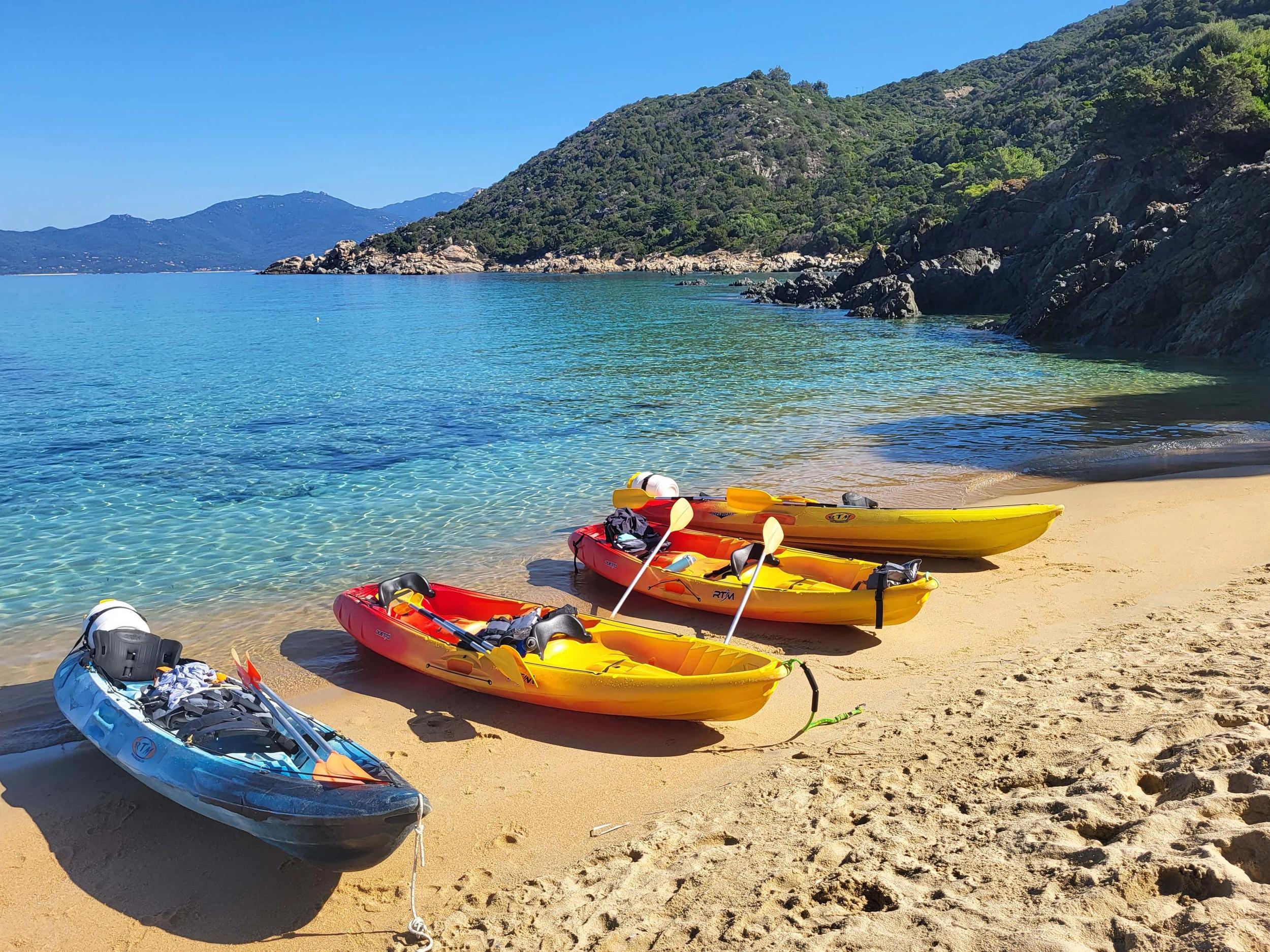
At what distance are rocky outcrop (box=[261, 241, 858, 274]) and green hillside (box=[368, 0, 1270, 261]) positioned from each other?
89.1 inches

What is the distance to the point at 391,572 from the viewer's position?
10.1 m

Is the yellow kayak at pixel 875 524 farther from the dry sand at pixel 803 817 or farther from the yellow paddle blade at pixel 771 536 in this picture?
the dry sand at pixel 803 817

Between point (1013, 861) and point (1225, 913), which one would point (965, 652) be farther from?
point (1225, 913)

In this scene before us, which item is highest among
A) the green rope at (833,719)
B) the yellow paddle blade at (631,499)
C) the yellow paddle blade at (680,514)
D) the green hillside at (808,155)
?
the green hillside at (808,155)

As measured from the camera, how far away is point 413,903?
4.30 meters

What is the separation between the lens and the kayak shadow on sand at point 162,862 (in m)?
4.49

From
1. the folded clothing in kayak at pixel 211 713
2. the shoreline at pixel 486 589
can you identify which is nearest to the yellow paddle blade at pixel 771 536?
the shoreline at pixel 486 589

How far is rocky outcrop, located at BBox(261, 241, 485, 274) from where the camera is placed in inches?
5335

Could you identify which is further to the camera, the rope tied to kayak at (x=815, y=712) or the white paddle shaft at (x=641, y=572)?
the white paddle shaft at (x=641, y=572)

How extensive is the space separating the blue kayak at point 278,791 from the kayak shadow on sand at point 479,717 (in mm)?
1600

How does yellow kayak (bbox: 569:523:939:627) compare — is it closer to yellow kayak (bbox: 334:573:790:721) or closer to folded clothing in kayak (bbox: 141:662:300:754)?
yellow kayak (bbox: 334:573:790:721)

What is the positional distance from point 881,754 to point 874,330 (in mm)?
35706

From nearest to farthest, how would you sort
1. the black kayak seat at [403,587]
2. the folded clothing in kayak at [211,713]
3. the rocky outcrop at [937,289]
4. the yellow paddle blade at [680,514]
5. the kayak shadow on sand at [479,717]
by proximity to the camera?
the folded clothing in kayak at [211,713], the kayak shadow on sand at [479,717], the black kayak seat at [403,587], the yellow paddle blade at [680,514], the rocky outcrop at [937,289]

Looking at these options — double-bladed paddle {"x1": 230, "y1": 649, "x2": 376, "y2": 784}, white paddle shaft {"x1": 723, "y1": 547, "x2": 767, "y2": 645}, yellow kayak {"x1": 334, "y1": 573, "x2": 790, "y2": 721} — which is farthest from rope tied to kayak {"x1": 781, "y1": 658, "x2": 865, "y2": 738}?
double-bladed paddle {"x1": 230, "y1": 649, "x2": 376, "y2": 784}
